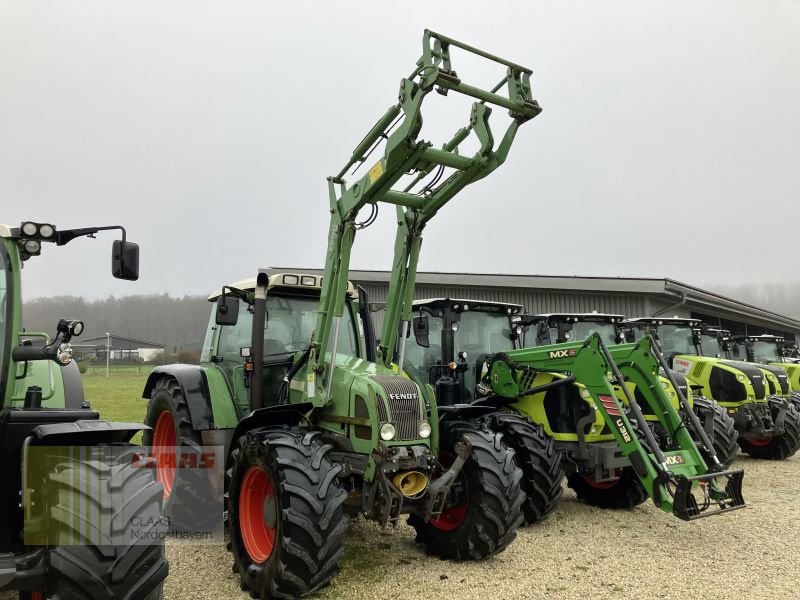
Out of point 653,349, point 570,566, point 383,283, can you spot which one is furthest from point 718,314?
point 570,566

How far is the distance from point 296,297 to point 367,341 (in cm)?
81

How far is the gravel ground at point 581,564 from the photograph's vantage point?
14.1 ft

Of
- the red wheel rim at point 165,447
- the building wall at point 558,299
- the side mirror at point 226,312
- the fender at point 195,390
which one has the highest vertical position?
the building wall at point 558,299

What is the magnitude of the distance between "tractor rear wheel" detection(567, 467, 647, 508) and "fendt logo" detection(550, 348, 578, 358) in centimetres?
142

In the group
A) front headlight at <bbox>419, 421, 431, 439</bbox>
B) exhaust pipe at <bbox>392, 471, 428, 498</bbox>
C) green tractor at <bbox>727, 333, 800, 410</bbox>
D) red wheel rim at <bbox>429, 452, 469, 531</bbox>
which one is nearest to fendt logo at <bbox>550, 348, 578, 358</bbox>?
red wheel rim at <bbox>429, 452, 469, 531</bbox>

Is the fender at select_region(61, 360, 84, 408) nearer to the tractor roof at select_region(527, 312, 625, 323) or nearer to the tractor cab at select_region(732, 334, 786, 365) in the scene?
the tractor roof at select_region(527, 312, 625, 323)

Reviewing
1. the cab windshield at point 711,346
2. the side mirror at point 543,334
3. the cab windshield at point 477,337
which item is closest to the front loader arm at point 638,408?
the cab windshield at point 477,337

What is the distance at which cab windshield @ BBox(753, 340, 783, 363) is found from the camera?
45.5 feet

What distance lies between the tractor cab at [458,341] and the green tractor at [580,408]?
0.01 metres

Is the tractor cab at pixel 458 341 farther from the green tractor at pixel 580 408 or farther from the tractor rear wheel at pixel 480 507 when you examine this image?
the tractor rear wheel at pixel 480 507

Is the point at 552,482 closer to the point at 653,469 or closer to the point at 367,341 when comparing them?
the point at 653,469

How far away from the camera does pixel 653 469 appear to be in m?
5.28

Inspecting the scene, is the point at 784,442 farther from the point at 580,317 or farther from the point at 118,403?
the point at 118,403

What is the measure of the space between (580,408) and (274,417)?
11.3 ft
